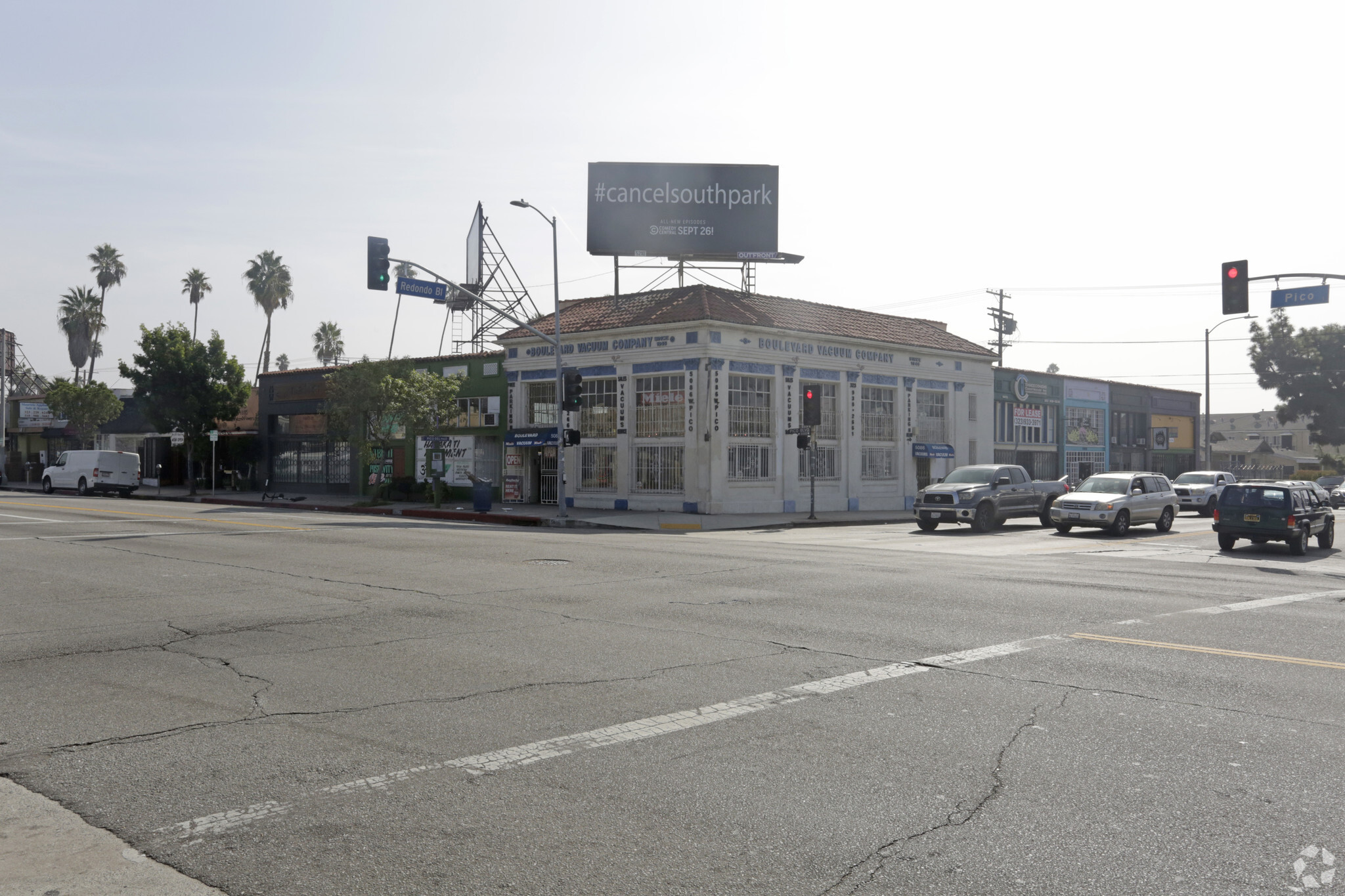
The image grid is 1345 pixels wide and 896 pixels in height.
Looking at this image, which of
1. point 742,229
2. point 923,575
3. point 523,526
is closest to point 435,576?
point 923,575

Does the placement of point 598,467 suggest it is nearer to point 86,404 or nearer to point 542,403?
point 542,403

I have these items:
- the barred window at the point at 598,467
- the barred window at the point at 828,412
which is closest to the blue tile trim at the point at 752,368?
the barred window at the point at 828,412

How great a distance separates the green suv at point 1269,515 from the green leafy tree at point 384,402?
24.6 metres

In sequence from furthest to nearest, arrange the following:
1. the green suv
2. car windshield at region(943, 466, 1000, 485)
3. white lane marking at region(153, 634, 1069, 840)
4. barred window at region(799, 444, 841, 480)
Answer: barred window at region(799, 444, 841, 480) → car windshield at region(943, 466, 1000, 485) → the green suv → white lane marking at region(153, 634, 1069, 840)

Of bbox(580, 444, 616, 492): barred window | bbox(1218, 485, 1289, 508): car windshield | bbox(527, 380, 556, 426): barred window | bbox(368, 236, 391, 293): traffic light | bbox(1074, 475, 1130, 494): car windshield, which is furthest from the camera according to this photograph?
bbox(527, 380, 556, 426): barred window

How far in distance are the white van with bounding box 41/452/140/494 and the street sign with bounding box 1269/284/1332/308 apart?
4526 cm

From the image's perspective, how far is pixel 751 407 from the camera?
114 feet

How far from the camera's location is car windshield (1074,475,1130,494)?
27656 mm

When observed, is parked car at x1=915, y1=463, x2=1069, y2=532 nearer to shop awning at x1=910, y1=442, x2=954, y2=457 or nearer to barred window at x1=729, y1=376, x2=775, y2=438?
barred window at x1=729, y1=376, x2=775, y2=438

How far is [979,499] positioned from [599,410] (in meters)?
14.1

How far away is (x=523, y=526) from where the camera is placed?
29.7 meters

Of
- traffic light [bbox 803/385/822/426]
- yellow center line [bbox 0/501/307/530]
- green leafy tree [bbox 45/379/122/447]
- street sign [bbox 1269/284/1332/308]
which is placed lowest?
yellow center line [bbox 0/501/307/530]

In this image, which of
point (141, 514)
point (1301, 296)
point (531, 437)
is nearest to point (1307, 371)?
point (1301, 296)

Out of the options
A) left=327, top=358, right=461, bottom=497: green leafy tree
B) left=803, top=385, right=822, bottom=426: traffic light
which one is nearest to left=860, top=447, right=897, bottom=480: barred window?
left=803, top=385, right=822, bottom=426: traffic light
